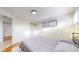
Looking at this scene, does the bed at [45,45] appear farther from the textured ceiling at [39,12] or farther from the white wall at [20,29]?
the textured ceiling at [39,12]

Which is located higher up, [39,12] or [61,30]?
[39,12]

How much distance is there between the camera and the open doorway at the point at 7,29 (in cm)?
93

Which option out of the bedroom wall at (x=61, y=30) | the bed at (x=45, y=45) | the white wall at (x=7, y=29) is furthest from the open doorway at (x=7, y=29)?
the bedroom wall at (x=61, y=30)

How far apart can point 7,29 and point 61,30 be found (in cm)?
56

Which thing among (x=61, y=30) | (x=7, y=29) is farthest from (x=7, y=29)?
(x=61, y=30)

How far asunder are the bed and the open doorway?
0.15 metres

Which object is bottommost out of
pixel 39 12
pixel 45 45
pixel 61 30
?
pixel 45 45

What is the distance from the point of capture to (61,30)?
3.14ft

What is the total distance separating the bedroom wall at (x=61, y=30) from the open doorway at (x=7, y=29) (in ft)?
1.06

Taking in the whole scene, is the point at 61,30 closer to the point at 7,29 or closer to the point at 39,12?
the point at 39,12

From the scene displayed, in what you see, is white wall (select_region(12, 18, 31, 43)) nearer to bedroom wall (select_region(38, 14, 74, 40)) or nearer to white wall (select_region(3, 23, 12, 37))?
white wall (select_region(3, 23, 12, 37))

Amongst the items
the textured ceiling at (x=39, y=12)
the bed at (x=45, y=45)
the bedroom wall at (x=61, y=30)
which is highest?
the textured ceiling at (x=39, y=12)
